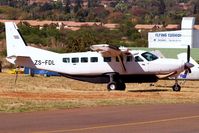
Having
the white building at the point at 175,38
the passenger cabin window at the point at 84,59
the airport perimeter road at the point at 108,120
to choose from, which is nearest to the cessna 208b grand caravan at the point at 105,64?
the passenger cabin window at the point at 84,59

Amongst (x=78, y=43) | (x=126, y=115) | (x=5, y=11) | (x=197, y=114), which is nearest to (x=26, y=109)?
(x=126, y=115)

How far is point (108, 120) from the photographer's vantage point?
18.0 metres

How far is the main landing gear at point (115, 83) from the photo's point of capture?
34406mm

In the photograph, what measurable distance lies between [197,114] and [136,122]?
308 cm

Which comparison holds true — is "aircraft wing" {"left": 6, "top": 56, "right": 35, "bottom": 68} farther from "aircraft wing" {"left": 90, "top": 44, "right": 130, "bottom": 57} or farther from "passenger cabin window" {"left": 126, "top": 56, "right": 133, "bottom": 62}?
"passenger cabin window" {"left": 126, "top": 56, "right": 133, "bottom": 62}

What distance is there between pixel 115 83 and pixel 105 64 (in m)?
1.23

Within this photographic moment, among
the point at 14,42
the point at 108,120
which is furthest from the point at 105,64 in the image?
the point at 108,120

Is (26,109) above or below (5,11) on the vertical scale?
above

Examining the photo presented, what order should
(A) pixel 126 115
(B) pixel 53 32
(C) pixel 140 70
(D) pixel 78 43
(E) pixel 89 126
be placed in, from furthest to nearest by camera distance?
1. (B) pixel 53 32
2. (D) pixel 78 43
3. (C) pixel 140 70
4. (A) pixel 126 115
5. (E) pixel 89 126

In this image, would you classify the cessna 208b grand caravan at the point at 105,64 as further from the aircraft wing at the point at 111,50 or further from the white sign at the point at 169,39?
the white sign at the point at 169,39

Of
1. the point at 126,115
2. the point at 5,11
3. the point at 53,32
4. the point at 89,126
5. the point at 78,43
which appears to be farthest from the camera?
the point at 5,11

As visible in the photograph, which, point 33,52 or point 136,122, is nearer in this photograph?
point 136,122

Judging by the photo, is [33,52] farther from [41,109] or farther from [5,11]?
[5,11]

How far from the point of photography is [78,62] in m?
35.2
